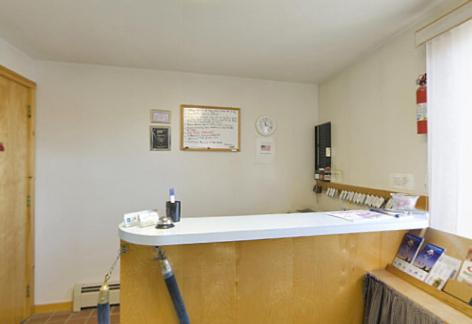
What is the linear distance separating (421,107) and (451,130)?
0.27m

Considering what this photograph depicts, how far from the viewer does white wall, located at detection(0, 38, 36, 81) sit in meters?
1.93

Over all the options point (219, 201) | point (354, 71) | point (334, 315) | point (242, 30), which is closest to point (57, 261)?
point (219, 201)

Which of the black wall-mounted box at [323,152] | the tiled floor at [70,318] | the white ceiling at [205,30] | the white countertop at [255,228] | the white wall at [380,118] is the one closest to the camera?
the white countertop at [255,228]

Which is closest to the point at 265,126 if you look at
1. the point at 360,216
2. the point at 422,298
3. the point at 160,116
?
the point at 160,116

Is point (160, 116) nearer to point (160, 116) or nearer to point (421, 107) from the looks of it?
point (160, 116)

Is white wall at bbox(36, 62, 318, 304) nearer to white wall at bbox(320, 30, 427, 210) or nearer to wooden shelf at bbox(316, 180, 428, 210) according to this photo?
wooden shelf at bbox(316, 180, 428, 210)

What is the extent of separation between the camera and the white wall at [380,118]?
1.69m

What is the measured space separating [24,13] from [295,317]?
2.50 m

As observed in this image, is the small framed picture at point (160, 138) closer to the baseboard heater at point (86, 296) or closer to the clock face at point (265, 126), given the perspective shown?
the clock face at point (265, 126)

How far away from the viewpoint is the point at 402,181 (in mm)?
1762

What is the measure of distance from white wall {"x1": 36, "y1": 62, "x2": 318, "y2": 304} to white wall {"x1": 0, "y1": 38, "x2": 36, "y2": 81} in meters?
0.08

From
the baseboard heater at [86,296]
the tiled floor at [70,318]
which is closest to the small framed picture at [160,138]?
the baseboard heater at [86,296]

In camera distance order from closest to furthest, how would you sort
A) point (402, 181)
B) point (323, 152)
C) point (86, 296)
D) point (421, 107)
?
point (421, 107)
point (402, 181)
point (86, 296)
point (323, 152)

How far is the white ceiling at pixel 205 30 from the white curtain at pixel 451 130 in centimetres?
32
